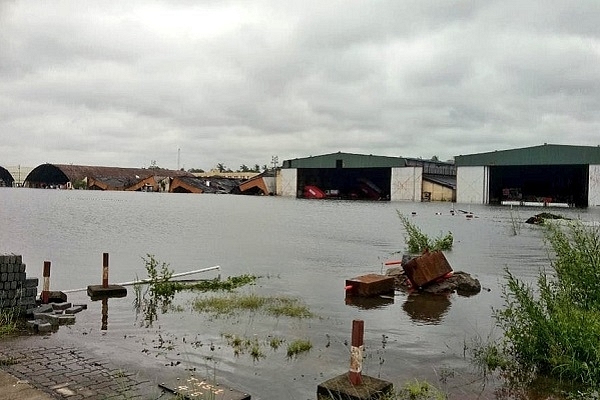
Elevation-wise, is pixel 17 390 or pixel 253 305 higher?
pixel 17 390

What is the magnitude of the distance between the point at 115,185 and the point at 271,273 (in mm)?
94822

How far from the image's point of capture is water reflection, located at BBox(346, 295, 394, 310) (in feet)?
38.1

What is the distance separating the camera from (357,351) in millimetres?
5938

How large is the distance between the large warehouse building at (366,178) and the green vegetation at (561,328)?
57.0m

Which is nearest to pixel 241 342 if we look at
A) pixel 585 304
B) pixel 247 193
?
pixel 585 304

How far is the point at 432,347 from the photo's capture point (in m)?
8.65

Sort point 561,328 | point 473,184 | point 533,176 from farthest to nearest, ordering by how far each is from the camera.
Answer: point 533,176 → point 473,184 → point 561,328

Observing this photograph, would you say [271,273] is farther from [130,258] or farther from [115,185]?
[115,185]

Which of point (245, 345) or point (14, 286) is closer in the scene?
point (245, 345)

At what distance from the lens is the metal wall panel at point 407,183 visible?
64.6 metres

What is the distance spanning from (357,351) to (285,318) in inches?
174

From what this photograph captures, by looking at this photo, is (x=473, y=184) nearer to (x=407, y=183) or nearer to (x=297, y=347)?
(x=407, y=183)

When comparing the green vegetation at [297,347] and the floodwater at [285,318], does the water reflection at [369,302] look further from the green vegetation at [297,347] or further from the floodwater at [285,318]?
the green vegetation at [297,347]

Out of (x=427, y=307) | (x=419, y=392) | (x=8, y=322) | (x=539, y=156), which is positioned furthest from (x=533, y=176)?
(x=8, y=322)
